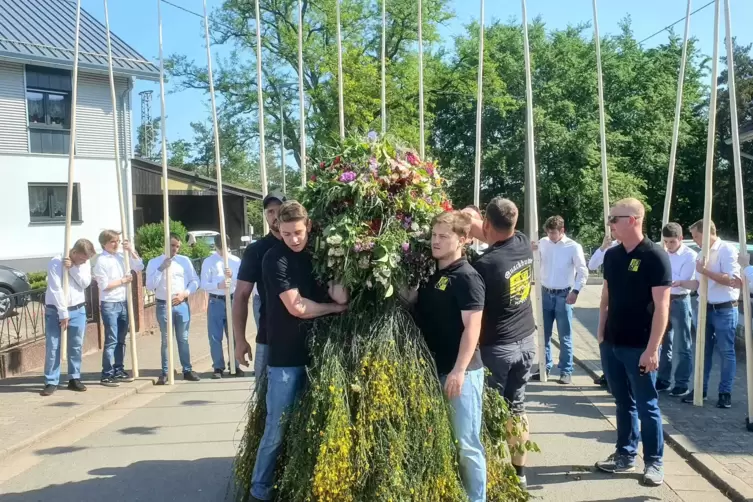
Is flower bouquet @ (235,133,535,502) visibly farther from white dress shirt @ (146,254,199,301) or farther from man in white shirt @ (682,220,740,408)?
white dress shirt @ (146,254,199,301)

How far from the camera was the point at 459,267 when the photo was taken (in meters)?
3.84

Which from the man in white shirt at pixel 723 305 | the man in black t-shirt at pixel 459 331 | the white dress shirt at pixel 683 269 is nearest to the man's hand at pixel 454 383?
the man in black t-shirt at pixel 459 331

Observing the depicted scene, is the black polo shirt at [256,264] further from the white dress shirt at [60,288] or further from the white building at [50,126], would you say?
the white building at [50,126]

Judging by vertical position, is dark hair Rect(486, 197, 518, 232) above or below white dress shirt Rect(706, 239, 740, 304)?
above

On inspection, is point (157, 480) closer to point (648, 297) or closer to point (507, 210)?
point (507, 210)

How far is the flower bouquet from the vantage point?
367cm

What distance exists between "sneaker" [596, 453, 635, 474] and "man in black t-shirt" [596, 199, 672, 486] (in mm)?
208

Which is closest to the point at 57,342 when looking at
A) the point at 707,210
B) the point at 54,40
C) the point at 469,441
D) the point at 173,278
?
the point at 173,278

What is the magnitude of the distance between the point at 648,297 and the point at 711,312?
2532mm

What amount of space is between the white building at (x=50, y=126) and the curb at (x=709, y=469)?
17190 millimetres

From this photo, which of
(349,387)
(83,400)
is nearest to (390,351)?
(349,387)

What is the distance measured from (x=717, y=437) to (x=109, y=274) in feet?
22.1

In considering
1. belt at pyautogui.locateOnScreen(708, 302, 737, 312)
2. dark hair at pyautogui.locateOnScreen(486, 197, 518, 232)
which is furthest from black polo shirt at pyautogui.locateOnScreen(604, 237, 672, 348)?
belt at pyautogui.locateOnScreen(708, 302, 737, 312)

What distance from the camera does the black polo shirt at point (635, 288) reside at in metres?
4.58
